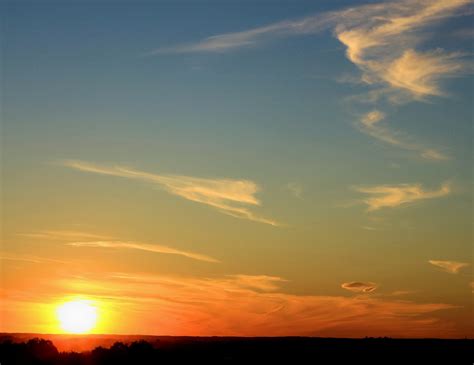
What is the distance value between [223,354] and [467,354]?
38.9m

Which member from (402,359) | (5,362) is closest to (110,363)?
(5,362)

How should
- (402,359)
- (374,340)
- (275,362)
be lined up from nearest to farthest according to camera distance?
(275,362), (402,359), (374,340)

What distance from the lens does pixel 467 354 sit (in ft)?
371

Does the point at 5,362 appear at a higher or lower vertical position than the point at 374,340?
lower

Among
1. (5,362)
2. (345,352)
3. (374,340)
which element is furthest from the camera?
(374,340)

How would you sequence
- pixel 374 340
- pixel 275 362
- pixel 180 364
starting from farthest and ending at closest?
pixel 374 340 < pixel 275 362 < pixel 180 364

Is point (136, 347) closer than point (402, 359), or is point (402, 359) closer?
point (136, 347)

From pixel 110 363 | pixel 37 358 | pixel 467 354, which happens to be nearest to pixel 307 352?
pixel 467 354

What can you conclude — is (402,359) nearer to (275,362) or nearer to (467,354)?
(467,354)

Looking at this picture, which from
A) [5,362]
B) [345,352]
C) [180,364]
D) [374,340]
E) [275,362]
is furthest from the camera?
[374,340]

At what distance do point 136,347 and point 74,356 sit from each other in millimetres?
8484

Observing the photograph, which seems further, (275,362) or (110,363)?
(275,362)

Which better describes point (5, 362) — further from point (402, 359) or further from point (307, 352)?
point (402, 359)

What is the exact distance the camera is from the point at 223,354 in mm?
108812
